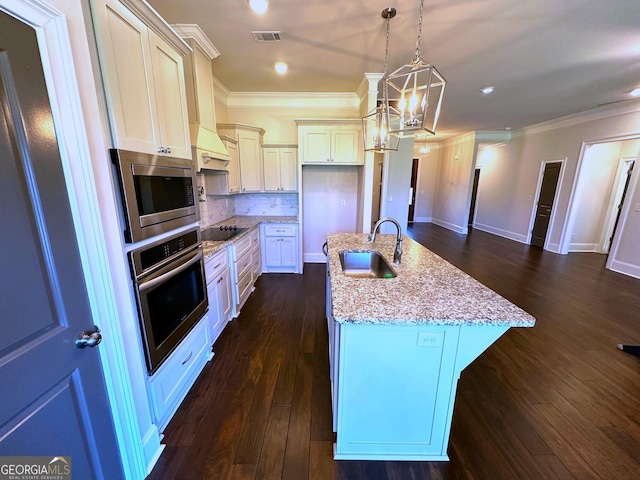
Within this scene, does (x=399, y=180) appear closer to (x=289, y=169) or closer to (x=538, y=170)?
(x=289, y=169)

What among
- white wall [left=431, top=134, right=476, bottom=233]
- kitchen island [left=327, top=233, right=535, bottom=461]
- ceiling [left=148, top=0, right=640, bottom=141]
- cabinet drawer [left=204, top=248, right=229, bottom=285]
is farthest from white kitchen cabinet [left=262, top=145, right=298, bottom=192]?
white wall [left=431, top=134, right=476, bottom=233]

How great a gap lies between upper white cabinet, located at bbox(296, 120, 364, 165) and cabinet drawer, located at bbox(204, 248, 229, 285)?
207cm

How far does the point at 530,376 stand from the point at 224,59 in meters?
4.44

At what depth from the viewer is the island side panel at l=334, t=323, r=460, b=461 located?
129 cm

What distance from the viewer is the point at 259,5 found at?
2.02 metres

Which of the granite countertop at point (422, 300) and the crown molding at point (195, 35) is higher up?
the crown molding at point (195, 35)

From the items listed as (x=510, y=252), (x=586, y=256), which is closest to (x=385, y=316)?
(x=510, y=252)

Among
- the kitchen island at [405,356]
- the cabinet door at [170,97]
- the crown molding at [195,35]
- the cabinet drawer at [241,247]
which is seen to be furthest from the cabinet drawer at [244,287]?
the crown molding at [195,35]

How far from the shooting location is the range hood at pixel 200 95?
2424 millimetres

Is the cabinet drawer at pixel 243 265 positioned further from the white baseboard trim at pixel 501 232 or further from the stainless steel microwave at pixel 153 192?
the white baseboard trim at pixel 501 232

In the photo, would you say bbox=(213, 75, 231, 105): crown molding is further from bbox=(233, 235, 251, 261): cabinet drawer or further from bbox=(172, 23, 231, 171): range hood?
bbox=(233, 235, 251, 261): cabinet drawer

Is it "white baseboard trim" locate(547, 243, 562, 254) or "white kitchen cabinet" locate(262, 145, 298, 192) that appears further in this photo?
"white baseboard trim" locate(547, 243, 562, 254)

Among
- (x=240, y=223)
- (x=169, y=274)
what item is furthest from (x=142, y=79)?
(x=240, y=223)

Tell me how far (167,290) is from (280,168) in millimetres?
2990
